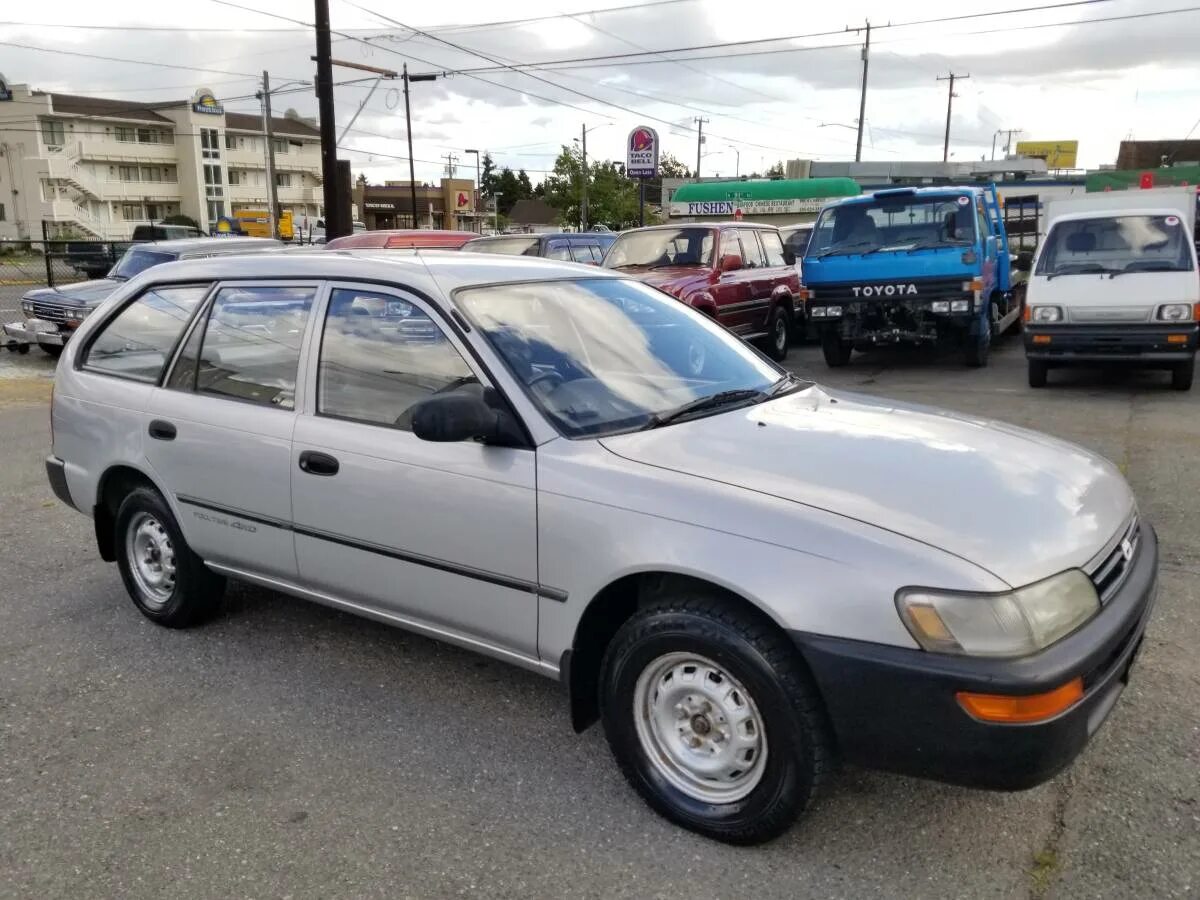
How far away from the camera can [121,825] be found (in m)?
3.05

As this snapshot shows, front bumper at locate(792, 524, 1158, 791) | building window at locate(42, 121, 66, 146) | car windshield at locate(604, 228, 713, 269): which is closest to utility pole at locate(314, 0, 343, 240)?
car windshield at locate(604, 228, 713, 269)

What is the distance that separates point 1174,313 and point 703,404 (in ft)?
26.6

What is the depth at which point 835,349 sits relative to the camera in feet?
42.6

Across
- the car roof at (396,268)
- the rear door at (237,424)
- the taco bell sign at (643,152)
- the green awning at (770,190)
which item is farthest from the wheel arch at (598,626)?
the green awning at (770,190)

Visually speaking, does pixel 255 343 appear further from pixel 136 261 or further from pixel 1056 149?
pixel 1056 149

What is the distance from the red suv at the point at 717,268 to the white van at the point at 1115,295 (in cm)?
332

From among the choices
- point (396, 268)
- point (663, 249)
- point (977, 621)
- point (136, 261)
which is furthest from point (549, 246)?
point (977, 621)

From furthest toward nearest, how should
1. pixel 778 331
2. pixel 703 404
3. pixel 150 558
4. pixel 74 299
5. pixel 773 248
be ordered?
pixel 773 248 < pixel 778 331 < pixel 74 299 < pixel 150 558 < pixel 703 404

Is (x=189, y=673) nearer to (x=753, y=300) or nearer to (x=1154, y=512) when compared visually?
(x=1154, y=512)

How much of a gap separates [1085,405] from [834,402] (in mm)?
6967

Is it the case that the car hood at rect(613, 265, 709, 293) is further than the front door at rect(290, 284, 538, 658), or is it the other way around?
the car hood at rect(613, 265, 709, 293)

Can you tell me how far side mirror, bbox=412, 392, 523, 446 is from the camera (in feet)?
10.1

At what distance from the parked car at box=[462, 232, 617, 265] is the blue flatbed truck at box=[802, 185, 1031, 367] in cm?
345

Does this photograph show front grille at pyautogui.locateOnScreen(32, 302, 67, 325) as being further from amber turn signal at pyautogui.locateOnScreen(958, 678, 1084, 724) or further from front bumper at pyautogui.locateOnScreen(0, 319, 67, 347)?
amber turn signal at pyautogui.locateOnScreen(958, 678, 1084, 724)
